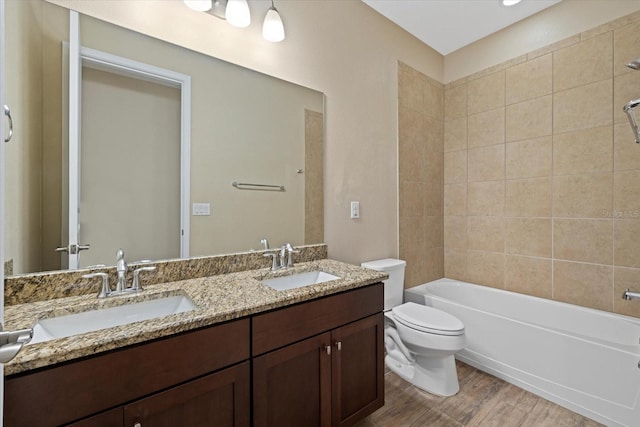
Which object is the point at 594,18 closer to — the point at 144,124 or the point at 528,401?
the point at 528,401

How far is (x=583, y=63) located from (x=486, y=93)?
662mm

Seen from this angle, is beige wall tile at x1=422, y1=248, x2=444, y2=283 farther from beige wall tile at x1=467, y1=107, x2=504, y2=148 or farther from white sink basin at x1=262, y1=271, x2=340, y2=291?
white sink basin at x1=262, y1=271, x2=340, y2=291

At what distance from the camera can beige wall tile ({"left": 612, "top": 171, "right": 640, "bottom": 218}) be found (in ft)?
6.15

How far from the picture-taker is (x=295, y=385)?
1166 millimetres

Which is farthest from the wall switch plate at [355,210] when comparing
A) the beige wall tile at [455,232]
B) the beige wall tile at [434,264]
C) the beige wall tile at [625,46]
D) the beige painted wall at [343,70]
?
the beige wall tile at [625,46]

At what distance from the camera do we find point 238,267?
1540 millimetres

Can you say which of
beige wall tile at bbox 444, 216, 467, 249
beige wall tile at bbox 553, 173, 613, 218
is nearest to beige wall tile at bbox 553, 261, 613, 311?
beige wall tile at bbox 553, 173, 613, 218

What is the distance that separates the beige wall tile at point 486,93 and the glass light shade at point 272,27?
196 centimetres

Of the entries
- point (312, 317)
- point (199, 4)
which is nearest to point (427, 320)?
point (312, 317)

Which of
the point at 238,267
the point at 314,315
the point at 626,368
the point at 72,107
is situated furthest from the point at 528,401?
the point at 72,107

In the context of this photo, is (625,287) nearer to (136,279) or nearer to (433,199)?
(433,199)

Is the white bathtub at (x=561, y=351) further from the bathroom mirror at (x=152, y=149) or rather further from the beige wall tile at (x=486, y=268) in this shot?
the bathroom mirror at (x=152, y=149)

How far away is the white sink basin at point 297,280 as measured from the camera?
1.52 meters

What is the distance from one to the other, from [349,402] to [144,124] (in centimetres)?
162
